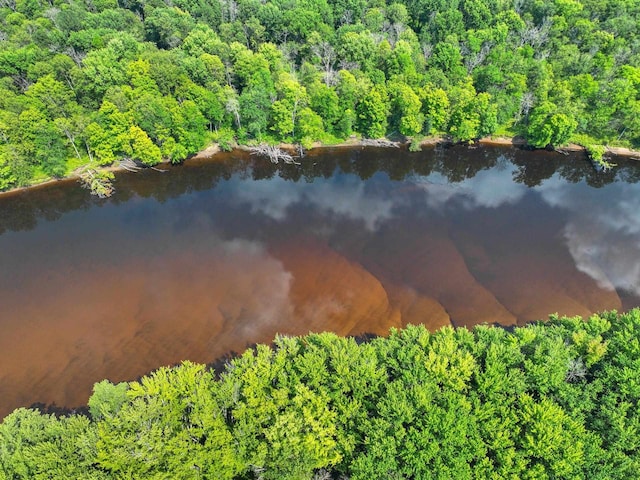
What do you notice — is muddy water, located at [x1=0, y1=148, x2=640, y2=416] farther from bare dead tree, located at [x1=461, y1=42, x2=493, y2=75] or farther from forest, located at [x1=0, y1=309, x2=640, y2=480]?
bare dead tree, located at [x1=461, y1=42, x2=493, y2=75]

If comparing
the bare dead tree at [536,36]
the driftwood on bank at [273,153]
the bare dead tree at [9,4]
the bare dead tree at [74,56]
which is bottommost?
the driftwood on bank at [273,153]

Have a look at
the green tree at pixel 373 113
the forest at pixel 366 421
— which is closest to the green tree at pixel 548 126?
the green tree at pixel 373 113

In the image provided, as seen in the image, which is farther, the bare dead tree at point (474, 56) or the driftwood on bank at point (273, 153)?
the bare dead tree at point (474, 56)

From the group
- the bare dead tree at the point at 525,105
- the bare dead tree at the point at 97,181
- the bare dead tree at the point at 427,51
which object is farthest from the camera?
the bare dead tree at the point at 427,51

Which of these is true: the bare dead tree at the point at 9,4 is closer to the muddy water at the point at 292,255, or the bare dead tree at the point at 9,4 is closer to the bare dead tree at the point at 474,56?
the muddy water at the point at 292,255

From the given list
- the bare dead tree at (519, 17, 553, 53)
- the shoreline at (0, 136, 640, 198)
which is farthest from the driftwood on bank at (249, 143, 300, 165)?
the bare dead tree at (519, 17, 553, 53)

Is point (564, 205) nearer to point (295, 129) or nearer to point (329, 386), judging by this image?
point (295, 129)
